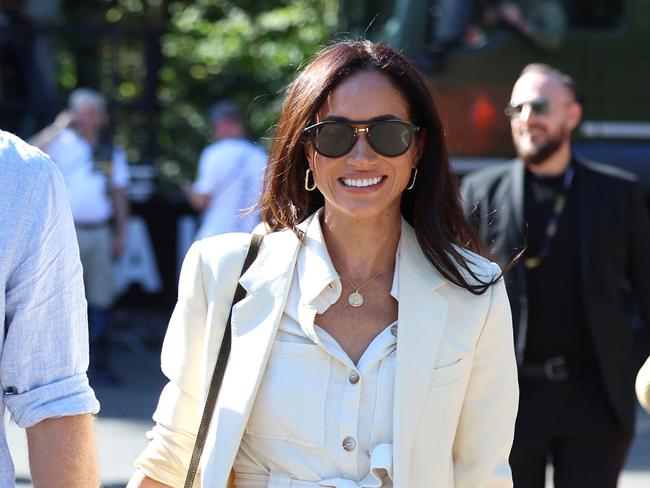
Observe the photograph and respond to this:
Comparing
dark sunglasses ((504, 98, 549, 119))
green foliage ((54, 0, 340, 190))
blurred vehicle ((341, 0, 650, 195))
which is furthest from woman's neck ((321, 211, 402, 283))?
green foliage ((54, 0, 340, 190))

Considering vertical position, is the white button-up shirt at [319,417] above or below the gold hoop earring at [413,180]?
below

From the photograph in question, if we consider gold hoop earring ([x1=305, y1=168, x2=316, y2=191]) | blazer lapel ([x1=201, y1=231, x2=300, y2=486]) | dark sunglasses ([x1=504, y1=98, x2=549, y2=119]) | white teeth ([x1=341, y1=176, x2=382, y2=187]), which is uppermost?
dark sunglasses ([x1=504, y1=98, x2=549, y2=119])

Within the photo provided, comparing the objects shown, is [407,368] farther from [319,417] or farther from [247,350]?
[247,350]

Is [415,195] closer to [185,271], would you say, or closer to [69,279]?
[185,271]

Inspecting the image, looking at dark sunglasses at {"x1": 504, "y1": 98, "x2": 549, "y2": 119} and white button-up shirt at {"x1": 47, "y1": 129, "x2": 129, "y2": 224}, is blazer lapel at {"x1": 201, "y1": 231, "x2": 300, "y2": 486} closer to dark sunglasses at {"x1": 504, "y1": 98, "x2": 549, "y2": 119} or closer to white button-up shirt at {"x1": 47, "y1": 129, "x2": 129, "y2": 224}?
dark sunglasses at {"x1": 504, "y1": 98, "x2": 549, "y2": 119}

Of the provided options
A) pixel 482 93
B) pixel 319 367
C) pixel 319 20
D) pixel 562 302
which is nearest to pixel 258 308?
pixel 319 367

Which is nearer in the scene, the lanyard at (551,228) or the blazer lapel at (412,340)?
the blazer lapel at (412,340)

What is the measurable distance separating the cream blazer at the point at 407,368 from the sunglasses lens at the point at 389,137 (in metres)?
0.24

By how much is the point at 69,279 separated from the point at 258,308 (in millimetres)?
574

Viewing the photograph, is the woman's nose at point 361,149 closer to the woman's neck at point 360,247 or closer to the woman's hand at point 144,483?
the woman's neck at point 360,247

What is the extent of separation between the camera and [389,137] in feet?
9.41

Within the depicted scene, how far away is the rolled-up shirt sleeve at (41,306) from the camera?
231 cm

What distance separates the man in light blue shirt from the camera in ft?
7.56

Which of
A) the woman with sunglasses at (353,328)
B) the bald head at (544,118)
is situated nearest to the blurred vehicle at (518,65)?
the bald head at (544,118)
